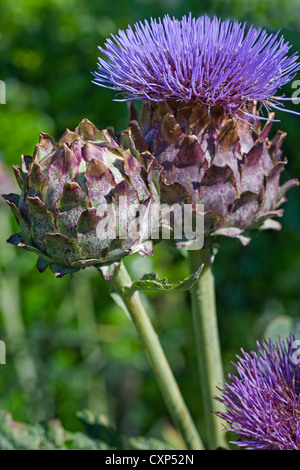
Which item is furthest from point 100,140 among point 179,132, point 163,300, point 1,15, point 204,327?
point 1,15

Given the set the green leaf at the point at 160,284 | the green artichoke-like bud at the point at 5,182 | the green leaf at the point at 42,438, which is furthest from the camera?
the green artichoke-like bud at the point at 5,182

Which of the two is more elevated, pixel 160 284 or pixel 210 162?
pixel 210 162

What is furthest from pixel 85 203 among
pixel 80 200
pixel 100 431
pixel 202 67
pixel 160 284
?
pixel 100 431

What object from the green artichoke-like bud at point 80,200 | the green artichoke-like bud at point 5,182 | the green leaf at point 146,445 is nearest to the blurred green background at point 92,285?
the green artichoke-like bud at point 5,182

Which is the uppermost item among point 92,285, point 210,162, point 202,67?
point 202,67

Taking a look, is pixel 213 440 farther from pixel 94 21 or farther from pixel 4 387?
pixel 94 21

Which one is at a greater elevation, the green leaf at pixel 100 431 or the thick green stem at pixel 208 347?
the thick green stem at pixel 208 347

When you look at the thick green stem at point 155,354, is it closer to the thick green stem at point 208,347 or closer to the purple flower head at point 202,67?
the thick green stem at point 208,347

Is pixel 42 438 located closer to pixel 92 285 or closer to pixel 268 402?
pixel 268 402
